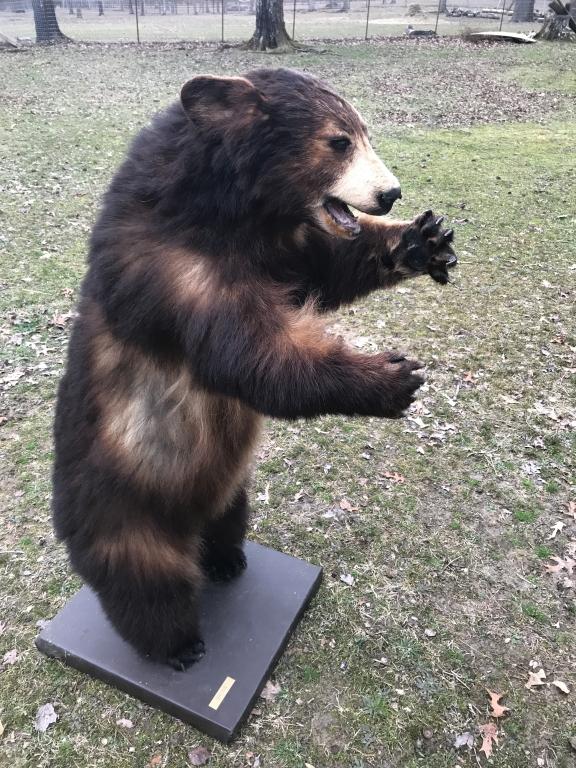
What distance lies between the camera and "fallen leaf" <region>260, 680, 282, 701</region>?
2769mm

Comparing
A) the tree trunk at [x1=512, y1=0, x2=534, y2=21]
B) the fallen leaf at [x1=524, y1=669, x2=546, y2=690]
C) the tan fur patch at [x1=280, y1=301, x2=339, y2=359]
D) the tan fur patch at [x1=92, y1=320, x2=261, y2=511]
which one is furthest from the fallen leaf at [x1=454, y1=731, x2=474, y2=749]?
the tree trunk at [x1=512, y1=0, x2=534, y2=21]

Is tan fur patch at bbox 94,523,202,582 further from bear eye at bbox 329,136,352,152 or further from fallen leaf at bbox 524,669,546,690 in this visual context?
fallen leaf at bbox 524,669,546,690

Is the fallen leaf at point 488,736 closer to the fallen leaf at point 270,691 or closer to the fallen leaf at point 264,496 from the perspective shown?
the fallen leaf at point 270,691

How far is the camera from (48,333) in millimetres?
5316

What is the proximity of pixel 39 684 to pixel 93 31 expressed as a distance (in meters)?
29.5

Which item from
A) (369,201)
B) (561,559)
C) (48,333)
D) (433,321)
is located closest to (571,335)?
(433,321)

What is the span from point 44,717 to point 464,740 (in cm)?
178

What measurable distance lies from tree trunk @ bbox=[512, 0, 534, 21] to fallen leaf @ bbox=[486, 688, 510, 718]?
31068mm

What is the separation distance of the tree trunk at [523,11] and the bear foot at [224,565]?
3091 centimetres

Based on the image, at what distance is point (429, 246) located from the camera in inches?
95.6

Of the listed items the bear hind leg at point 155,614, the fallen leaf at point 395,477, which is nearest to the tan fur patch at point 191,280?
the bear hind leg at point 155,614

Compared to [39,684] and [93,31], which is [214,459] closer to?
[39,684]

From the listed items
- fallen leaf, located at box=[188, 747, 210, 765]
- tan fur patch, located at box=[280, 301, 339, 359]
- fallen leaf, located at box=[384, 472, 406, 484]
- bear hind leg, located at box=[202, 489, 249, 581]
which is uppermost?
tan fur patch, located at box=[280, 301, 339, 359]

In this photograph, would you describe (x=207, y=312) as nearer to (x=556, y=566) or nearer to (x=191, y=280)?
(x=191, y=280)
